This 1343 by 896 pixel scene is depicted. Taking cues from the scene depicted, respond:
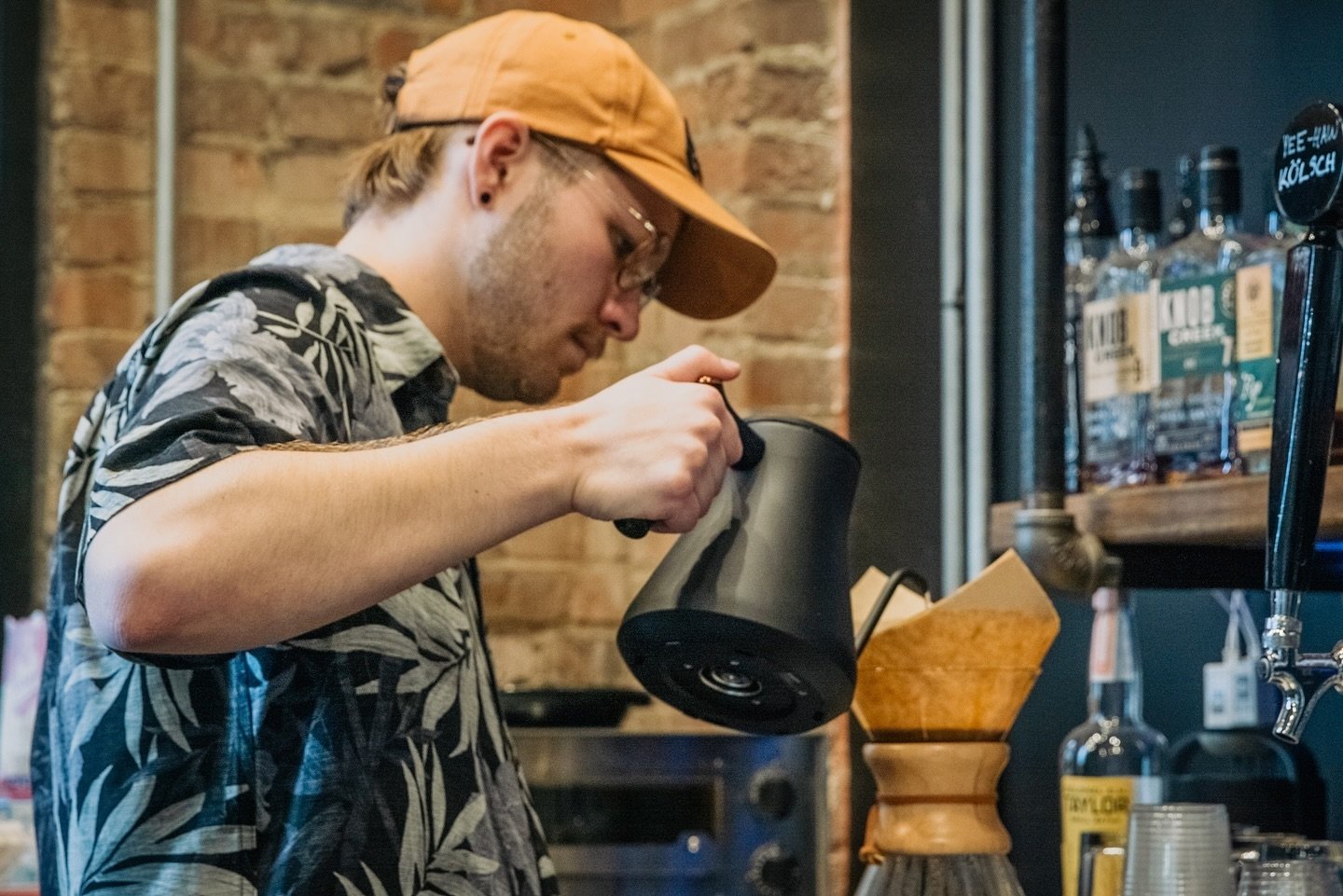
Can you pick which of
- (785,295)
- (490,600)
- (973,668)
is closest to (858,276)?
(785,295)

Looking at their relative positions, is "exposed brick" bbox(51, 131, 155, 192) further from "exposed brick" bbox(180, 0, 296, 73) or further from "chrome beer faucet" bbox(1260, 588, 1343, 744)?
"chrome beer faucet" bbox(1260, 588, 1343, 744)

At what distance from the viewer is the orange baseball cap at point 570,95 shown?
57.2 inches

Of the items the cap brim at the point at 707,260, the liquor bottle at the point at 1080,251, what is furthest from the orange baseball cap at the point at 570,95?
the liquor bottle at the point at 1080,251

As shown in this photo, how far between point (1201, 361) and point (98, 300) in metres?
1.68

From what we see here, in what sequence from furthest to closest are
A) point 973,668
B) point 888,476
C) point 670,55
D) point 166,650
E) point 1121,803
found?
1. point 670,55
2. point 888,476
3. point 1121,803
4. point 973,668
5. point 166,650

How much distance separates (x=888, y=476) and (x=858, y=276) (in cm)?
25

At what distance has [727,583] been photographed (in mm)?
1020

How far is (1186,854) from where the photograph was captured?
1.04 m

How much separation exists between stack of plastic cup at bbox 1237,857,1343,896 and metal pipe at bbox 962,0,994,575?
1105 millimetres

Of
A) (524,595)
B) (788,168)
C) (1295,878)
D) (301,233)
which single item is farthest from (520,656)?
(1295,878)

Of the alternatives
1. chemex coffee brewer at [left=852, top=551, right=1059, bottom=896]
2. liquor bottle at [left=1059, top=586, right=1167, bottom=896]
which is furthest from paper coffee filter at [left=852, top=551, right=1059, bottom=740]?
liquor bottle at [left=1059, top=586, right=1167, bottom=896]

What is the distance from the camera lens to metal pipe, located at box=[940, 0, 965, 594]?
2145 mm

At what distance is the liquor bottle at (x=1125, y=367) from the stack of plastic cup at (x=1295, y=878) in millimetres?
398

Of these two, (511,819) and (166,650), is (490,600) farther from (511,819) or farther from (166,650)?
(166,650)
